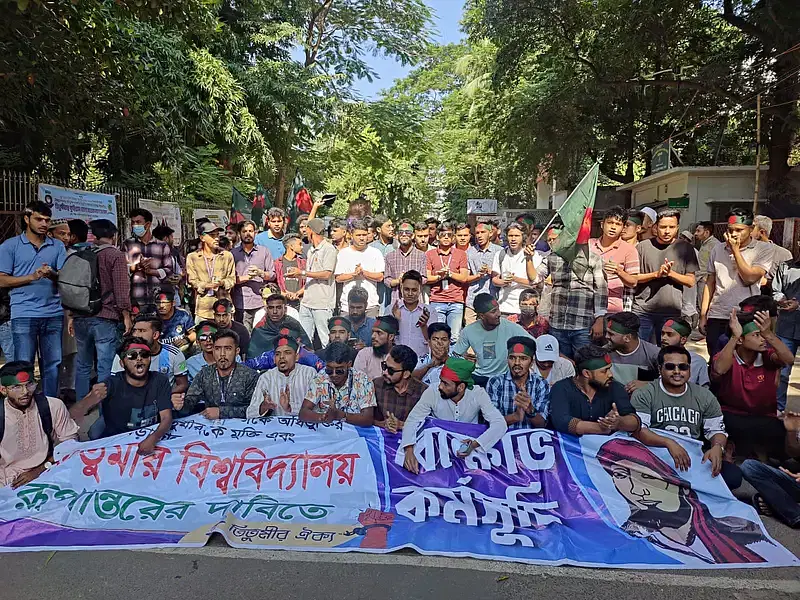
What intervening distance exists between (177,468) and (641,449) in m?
2.98

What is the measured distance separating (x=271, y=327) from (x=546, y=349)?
2.67 meters

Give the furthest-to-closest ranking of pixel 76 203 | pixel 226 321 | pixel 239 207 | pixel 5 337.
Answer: pixel 239 207 → pixel 76 203 → pixel 5 337 → pixel 226 321

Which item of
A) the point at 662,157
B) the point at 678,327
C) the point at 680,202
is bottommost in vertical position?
the point at 678,327

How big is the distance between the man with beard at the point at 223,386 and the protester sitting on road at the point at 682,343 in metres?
3.26

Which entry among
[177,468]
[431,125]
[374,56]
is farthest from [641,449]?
[431,125]

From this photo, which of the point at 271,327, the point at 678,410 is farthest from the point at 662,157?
the point at 678,410

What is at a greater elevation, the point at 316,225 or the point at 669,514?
the point at 316,225

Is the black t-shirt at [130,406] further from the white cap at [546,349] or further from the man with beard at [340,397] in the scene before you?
the white cap at [546,349]

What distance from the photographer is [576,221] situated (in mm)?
5688

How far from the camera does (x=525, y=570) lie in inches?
136

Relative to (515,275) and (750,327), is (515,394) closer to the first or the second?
(750,327)

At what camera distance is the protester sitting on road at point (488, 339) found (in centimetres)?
588

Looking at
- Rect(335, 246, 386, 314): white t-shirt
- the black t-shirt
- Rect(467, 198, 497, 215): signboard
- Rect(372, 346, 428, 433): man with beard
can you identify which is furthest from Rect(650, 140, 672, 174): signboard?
the black t-shirt

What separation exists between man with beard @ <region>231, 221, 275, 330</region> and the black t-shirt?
8.37ft
